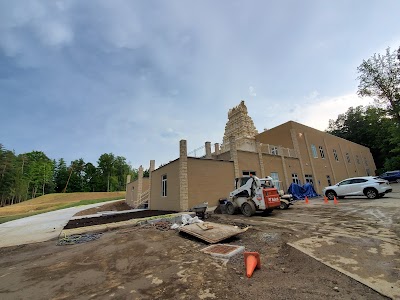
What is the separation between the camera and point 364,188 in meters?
13.7

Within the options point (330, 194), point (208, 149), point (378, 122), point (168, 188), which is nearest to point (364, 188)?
point (330, 194)

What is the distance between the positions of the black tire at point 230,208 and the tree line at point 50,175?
200ft

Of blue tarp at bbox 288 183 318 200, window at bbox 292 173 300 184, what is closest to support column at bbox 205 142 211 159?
blue tarp at bbox 288 183 318 200

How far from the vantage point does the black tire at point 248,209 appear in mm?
10156

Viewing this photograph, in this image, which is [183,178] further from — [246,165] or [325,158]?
[325,158]

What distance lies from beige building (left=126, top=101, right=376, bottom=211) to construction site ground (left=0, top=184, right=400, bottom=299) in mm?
7538

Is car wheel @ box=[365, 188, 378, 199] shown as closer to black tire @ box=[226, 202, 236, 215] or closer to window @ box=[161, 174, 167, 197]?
black tire @ box=[226, 202, 236, 215]

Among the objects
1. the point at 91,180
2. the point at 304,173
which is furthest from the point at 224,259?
the point at 91,180

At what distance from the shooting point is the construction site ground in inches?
116

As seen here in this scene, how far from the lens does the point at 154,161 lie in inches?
771

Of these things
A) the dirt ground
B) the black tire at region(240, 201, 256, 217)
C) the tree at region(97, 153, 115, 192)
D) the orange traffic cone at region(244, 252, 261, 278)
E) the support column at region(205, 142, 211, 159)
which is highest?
the tree at region(97, 153, 115, 192)

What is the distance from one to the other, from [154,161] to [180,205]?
801cm

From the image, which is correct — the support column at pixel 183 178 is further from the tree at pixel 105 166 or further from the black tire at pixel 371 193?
the tree at pixel 105 166

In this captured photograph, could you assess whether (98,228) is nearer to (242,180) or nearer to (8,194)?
(242,180)
